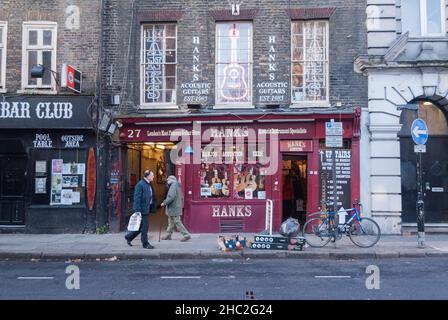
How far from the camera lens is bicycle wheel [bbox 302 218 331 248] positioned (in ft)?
38.5

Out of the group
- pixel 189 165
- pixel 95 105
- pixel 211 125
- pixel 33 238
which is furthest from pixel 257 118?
pixel 33 238

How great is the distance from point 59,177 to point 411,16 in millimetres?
12551

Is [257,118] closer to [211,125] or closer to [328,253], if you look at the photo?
[211,125]

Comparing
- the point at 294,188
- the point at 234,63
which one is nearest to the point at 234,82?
the point at 234,63

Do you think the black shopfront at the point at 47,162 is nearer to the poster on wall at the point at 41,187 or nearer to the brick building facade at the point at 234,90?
the poster on wall at the point at 41,187

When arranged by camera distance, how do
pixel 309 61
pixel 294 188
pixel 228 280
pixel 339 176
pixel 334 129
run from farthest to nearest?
pixel 294 188 < pixel 309 61 < pixel 339 176 < pixel 334 129 < pixel 228 280

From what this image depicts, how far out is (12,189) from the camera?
48.9 feet

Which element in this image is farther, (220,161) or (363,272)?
(220,161)

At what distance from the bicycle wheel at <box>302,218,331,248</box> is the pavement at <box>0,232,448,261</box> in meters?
0.24

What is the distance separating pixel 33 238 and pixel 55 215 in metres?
1.14

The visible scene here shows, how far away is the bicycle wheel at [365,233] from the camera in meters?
11.6

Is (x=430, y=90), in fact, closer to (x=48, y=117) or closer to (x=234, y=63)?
(x=234, y=63)

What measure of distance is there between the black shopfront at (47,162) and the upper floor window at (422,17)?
1049 cm

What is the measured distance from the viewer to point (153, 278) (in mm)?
8547
